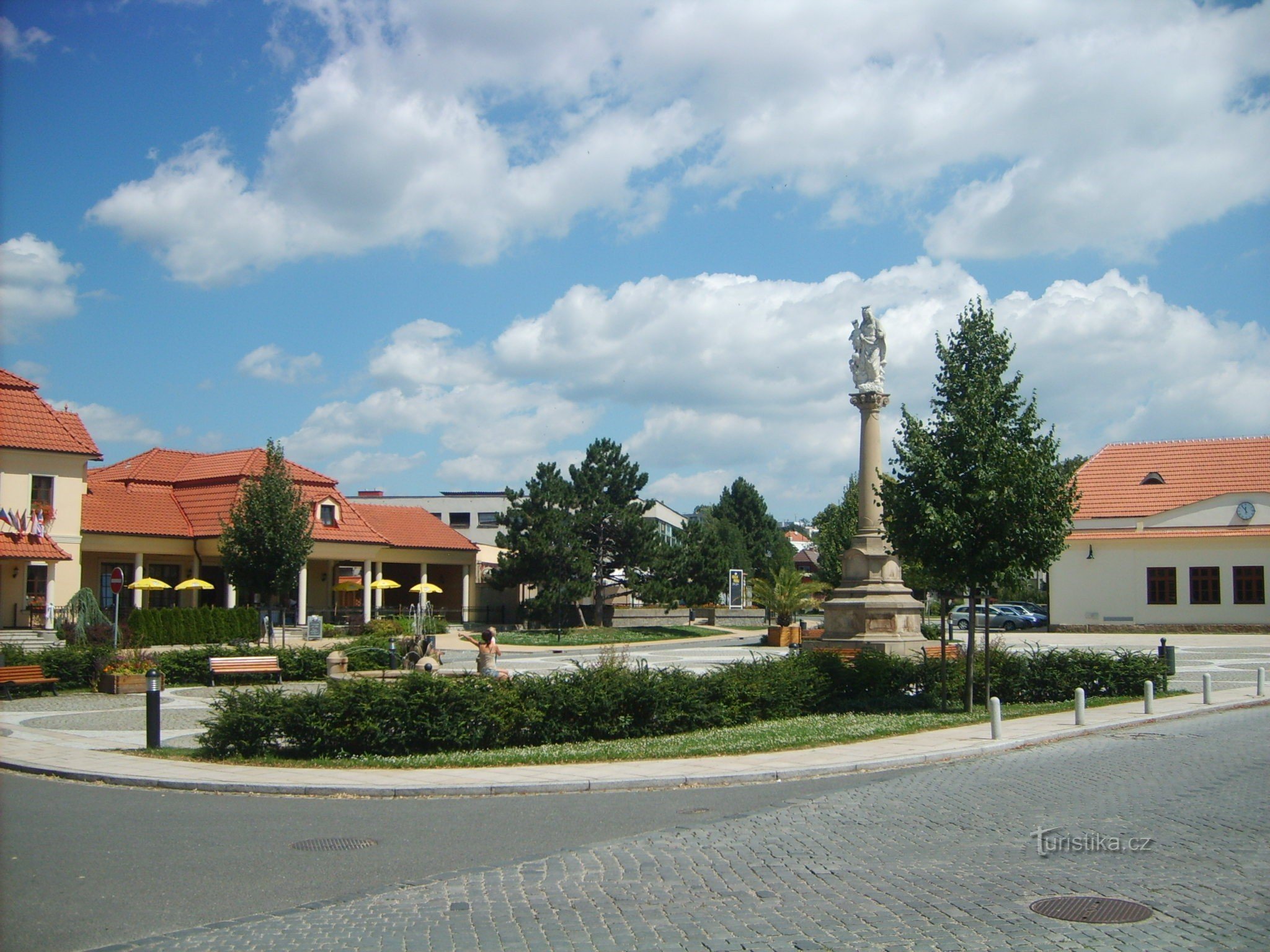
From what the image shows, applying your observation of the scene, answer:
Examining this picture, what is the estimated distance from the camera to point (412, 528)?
57.3 meters

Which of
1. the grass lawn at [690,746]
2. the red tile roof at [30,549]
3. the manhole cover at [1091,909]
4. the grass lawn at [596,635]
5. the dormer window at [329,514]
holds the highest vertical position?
the dormer window at [329,514]

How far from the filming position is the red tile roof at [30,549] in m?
36.8

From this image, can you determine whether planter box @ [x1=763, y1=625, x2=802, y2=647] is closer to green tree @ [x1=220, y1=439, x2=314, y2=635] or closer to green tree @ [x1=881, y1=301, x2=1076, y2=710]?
green tree @ [x1=220, y1=439, x2=314, y2=635]

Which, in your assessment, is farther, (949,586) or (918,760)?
(949,586)

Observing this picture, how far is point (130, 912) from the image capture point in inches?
291

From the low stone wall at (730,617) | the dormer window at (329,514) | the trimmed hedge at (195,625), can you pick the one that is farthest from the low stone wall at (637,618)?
the trimmed hedge at (195,625)

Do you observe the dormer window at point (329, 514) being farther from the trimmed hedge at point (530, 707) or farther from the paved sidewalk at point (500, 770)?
the paved sidewalk at point (500, 770)

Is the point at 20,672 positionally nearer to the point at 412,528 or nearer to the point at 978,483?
the point at 978,483

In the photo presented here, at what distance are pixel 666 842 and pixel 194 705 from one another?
1514 cm

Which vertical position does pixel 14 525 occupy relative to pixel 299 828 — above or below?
above

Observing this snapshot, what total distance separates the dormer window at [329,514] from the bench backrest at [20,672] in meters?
26.0

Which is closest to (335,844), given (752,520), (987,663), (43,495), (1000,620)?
(987,663)

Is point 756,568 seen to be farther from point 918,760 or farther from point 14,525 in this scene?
point 918,760

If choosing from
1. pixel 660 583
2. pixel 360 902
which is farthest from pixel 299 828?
pixel 660 583
